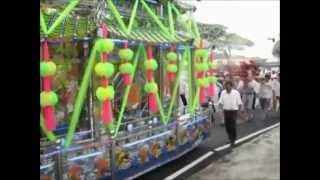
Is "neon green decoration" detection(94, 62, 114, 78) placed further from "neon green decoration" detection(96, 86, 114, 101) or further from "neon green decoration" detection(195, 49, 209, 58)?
"neon green decoration" detection(195, 49, 209, 58)

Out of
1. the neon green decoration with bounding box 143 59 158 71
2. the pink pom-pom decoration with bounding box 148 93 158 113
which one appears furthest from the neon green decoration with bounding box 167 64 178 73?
the neon green decoration with bounding box 143 59 158 71

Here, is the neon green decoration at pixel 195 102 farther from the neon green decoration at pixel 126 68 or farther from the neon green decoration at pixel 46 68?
the neon green decoration at pixel 46 68

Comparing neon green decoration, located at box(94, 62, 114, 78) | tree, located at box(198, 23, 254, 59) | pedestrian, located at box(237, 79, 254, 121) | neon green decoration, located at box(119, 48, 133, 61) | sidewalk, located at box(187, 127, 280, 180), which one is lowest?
sidewalk, located at box(187, 127, 280, 180)

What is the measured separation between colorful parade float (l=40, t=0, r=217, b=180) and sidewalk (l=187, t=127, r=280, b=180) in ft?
2.02

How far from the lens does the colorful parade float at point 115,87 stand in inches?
183

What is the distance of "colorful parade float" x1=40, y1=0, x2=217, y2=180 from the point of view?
183 inches

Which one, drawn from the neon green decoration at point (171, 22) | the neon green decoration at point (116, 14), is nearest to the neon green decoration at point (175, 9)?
the neon green decoration at point (171, 22)

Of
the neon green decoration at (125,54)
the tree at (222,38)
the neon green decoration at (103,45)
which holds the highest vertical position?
the tree at (222,38)

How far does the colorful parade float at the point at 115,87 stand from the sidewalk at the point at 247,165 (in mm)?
615

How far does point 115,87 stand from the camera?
6070 mm

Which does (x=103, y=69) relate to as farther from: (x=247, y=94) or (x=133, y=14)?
(x=247, y=94)
